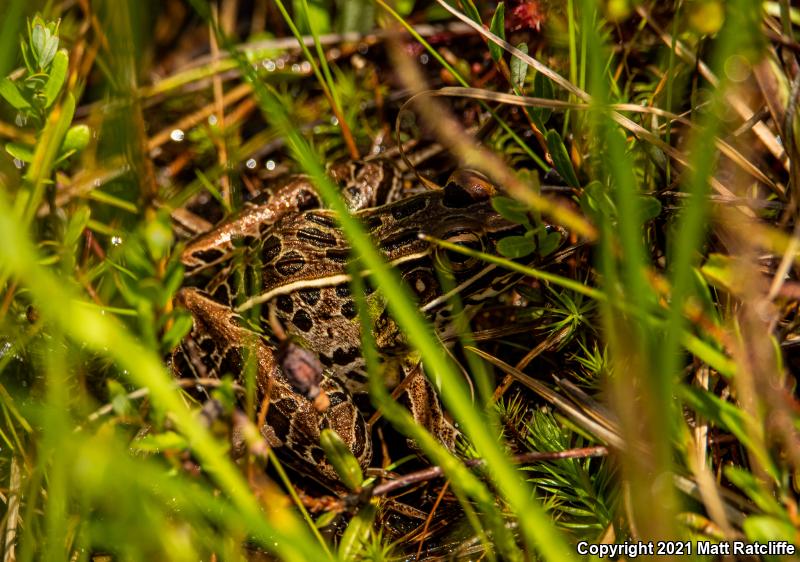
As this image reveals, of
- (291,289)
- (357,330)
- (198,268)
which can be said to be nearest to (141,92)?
(198,268)

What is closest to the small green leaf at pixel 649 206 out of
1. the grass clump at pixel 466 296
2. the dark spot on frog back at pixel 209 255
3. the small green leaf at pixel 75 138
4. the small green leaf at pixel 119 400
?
the grass clump at pixel 466 296

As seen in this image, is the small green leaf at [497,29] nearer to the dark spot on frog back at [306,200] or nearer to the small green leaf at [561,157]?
the small green leaf at [561,157]

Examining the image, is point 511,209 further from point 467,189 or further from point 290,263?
point 290,263

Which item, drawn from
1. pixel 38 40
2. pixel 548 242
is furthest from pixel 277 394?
pixel 38 40

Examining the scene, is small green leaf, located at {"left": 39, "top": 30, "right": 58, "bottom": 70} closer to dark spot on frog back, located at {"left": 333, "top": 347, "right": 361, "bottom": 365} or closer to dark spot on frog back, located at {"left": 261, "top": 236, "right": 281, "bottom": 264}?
dark spot on frog back, located at {"left": 261, "top": 236, "right": 281, "bottom": 264}

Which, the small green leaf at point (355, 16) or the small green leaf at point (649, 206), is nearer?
the small green leaf at point (649, 206)
